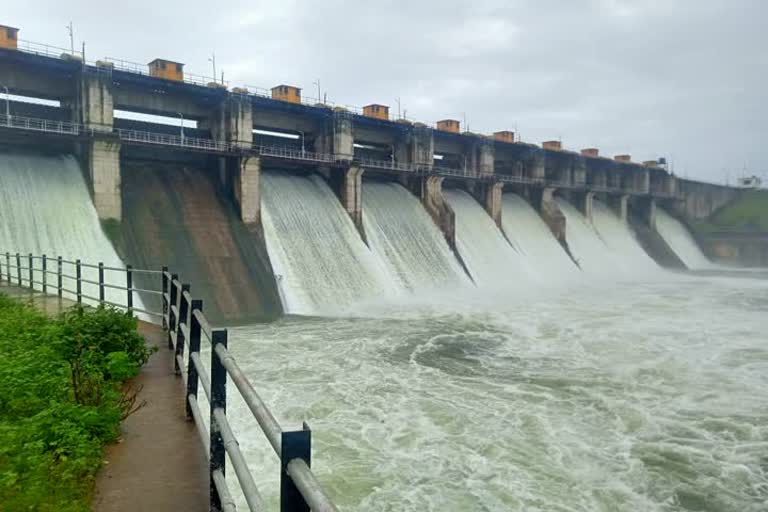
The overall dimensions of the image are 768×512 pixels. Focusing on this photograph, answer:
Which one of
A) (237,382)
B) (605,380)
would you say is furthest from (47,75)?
(237,382)

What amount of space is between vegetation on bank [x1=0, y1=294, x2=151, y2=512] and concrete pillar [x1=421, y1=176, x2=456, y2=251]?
24.5 m

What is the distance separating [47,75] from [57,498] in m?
22.3

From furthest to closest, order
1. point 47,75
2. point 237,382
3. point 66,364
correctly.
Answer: point 47,75 < point 66,364 < point 237,382

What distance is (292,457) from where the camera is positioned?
198 centimetres

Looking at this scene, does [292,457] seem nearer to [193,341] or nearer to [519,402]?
[193,341]

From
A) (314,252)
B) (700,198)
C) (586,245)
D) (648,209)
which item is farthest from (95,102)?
(700,198)

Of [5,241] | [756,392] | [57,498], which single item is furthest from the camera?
[5,241]

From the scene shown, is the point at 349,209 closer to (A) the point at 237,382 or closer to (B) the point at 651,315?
(B) the point at 651,315

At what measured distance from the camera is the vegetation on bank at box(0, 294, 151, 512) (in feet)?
12.8

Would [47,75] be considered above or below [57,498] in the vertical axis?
above

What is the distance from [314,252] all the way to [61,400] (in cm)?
1901

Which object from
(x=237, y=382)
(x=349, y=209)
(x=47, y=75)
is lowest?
(x=237, y=382)

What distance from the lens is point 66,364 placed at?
239 inches

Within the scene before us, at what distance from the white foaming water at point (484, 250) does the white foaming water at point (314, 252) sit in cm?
766
